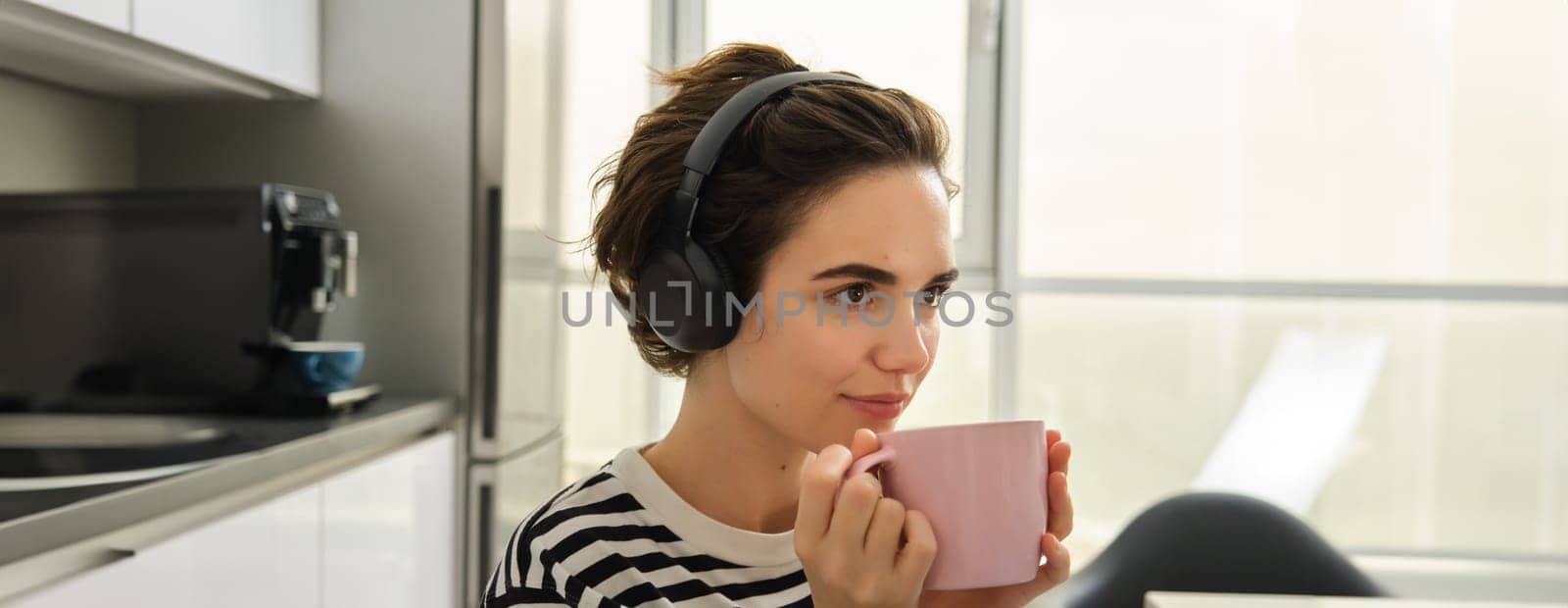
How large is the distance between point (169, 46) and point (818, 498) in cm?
148

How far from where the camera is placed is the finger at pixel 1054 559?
686mm

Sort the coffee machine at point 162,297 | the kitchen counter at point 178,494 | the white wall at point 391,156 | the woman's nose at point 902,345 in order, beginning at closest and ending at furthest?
the woman's nose at point 902,345, the kitchen counter at point 178,494, the coffee machine at point 162,297, the white wall at point 391,156

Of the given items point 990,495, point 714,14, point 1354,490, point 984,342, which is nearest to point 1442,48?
point 1354,490

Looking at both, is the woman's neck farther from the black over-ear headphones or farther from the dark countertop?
the dark countertop

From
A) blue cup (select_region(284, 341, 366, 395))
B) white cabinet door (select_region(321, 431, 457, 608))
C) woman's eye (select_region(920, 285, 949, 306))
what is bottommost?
white cabinet door (select_region(321, 431, 457, 608))

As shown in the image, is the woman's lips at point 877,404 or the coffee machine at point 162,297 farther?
the coffee machine at point 162,297

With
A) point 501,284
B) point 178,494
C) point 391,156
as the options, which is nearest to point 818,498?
point 178,494

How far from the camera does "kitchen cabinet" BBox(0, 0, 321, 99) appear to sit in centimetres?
150

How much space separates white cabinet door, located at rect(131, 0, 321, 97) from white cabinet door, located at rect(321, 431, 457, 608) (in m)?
0.70

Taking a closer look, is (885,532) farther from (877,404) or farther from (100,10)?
(100,10)

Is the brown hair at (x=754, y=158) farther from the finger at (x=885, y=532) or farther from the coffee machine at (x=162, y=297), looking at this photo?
the coffee machine at (x=162, y=297)

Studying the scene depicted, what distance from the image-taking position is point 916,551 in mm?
626

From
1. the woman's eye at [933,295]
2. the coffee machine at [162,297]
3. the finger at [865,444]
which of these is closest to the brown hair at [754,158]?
the woman's eye at [933,295]

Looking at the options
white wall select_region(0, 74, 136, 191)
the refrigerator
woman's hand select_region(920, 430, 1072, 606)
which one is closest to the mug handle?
woman's hand select_region(920, 430, 1072, 606)
